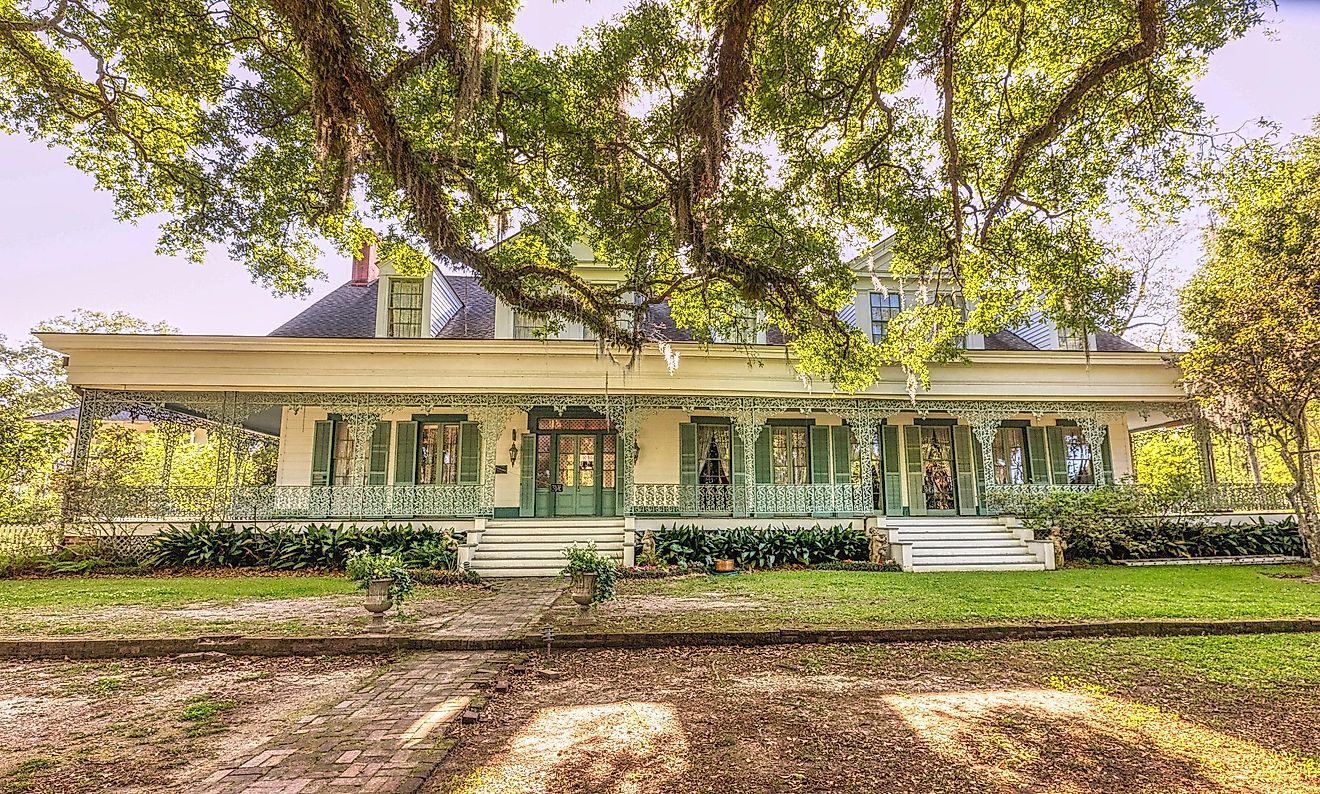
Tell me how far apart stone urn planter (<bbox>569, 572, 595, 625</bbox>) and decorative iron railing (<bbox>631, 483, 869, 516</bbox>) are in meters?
7.26

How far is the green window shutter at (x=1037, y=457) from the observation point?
16.1 meters

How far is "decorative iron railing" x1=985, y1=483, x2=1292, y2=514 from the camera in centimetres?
1416

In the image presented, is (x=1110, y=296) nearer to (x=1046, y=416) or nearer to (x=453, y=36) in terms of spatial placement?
(x=1046, y=416)

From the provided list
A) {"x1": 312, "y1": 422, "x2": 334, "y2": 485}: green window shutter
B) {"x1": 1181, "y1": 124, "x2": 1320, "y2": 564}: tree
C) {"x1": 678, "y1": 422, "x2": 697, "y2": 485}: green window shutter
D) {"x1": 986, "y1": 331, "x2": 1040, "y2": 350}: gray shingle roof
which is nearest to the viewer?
{"x1": 1181, "y1": 124, "x2": 1320, "y2": 564}: tree

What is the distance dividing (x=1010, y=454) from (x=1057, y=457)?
117cm

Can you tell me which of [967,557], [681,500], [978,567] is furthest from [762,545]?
[978,567]

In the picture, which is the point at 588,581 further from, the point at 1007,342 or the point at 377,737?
the point at 1007,342

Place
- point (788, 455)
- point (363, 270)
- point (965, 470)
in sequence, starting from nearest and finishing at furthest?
point (788, 455) < point (965, 470) < point (363, 270)

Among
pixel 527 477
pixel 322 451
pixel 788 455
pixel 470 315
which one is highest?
pixel 470 315

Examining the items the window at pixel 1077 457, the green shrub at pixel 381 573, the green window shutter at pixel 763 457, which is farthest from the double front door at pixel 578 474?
the window at pixel 1077 457

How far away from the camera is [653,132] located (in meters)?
8.38

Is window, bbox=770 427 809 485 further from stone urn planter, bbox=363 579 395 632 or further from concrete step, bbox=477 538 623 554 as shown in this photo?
stone urn planter, bbox=363 579 395 632

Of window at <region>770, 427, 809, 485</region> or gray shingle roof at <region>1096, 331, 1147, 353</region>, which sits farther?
gray shingle roof at <region>1096, 331, 1147, 353</region>

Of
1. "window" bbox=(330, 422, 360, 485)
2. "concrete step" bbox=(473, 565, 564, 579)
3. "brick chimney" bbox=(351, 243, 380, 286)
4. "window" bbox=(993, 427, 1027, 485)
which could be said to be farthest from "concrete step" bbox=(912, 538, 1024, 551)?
"brick chimney" bbox=(351, 243, 380, 286)
